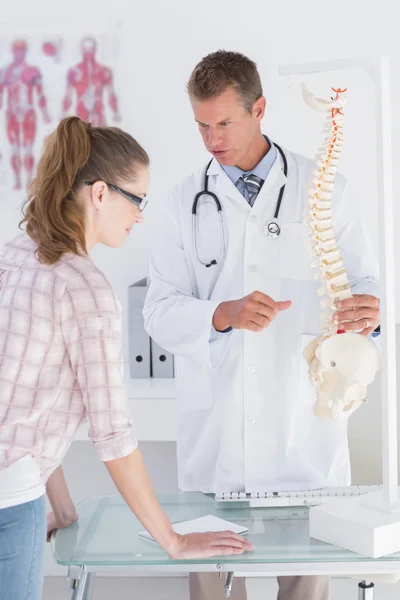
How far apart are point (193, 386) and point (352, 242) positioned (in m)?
0.56

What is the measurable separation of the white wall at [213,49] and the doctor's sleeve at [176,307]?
3.95ft

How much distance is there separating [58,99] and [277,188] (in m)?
1.59

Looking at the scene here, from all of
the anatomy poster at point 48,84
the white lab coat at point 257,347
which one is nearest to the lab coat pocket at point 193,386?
the white lab coat at point 257,347

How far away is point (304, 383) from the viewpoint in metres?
2.22

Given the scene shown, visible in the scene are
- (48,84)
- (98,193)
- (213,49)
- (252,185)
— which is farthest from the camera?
(48,84)

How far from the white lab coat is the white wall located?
1.20 meters

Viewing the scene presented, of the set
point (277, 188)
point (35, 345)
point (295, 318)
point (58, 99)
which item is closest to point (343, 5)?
point (58, 99)

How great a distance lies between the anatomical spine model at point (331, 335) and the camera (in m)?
1.92

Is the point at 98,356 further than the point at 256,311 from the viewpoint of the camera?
No

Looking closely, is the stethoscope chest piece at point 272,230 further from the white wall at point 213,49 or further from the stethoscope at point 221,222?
the white wall at point 213,49

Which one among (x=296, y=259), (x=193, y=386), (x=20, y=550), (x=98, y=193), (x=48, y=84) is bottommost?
(x=20, y=550)

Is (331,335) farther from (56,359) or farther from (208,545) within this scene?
(56,359)

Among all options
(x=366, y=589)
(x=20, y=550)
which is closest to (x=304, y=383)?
(x=366, y=589)

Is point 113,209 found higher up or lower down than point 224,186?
lower down
